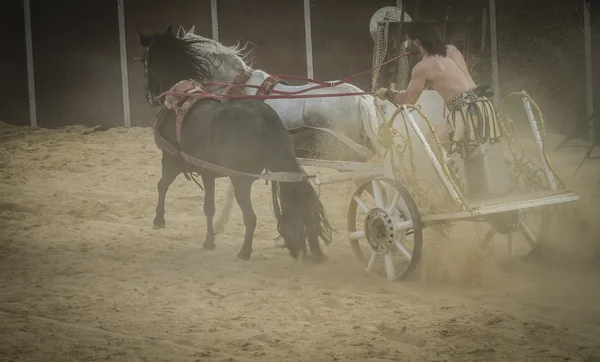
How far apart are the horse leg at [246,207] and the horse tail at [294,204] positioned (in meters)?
0.33

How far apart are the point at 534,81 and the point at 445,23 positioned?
7.12 metres

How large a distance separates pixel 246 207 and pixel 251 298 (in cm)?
138

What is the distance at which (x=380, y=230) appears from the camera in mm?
6113

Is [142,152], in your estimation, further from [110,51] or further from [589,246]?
[589,246]

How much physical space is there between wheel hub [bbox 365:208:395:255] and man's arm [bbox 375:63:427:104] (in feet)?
2.91

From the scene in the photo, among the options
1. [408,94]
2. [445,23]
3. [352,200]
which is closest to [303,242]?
[352,200]

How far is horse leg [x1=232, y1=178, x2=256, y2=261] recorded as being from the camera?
271 inches

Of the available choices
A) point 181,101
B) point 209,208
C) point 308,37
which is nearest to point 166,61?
point 181,101

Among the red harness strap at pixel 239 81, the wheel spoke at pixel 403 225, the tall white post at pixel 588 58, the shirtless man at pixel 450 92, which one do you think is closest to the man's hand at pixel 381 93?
the shirtless man at pixel 450 92

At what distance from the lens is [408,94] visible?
6039 millimetres

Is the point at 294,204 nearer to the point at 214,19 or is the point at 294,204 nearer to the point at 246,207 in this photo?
the point at 246,207

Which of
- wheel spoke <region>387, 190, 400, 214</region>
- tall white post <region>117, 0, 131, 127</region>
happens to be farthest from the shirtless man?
tall white post <region>117, 0, 131, 127</region>

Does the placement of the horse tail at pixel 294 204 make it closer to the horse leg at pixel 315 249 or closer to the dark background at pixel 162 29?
the horse leg at pixel 315 249

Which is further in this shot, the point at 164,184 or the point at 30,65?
the point at 30,65
